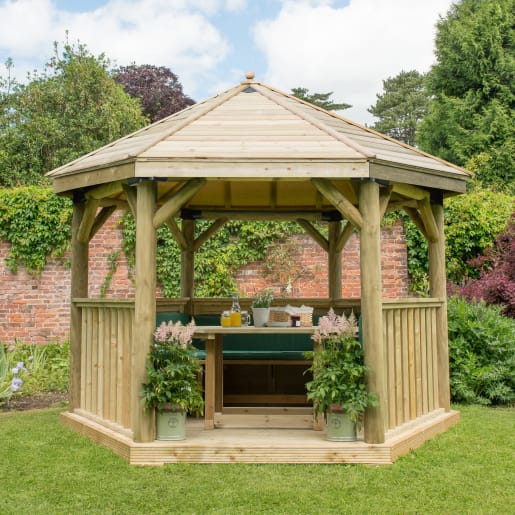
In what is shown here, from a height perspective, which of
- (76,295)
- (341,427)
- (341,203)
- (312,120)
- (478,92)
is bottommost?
(341,427)

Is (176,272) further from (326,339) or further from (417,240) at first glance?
(326,339)

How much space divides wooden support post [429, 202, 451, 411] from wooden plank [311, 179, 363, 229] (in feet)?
6.21

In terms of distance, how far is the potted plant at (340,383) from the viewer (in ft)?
18.9

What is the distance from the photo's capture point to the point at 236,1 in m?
11.9

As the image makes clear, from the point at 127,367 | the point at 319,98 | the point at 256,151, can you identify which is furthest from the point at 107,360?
the point at 319,98

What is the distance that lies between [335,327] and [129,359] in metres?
1.85

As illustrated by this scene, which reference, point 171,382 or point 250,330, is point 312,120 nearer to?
point 250,330

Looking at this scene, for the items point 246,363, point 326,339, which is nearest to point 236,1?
point 246,363

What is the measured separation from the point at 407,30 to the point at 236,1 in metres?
21.0

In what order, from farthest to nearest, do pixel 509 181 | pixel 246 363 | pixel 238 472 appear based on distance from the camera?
pixel 509 181 < pixel 246 363 < pixel 238 472

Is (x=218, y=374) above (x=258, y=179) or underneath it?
underneath

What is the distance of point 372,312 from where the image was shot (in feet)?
19.3

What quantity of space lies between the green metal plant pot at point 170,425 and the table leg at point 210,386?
0.56m

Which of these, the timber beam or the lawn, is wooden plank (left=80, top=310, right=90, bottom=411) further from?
the timber beam
